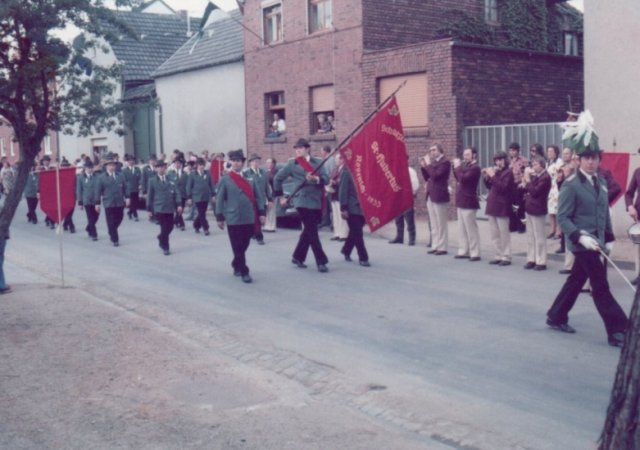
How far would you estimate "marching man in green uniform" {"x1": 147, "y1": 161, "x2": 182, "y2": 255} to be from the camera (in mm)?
16453

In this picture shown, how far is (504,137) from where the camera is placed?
66.4 ft

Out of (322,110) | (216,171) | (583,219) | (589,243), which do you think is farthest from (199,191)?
(589,243)

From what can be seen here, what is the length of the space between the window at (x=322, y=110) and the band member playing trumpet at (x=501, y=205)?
11.3 meters

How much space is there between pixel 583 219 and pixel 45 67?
17.8 ft

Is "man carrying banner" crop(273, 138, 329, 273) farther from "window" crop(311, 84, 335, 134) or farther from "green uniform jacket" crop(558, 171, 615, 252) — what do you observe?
"window" crop(311, 84, 335, 134)

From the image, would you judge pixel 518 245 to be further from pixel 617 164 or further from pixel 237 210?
pixel 237 210

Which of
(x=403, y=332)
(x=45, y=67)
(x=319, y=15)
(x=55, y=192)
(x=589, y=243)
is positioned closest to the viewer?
(x=589, y=243)

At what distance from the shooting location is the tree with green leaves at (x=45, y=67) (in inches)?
321

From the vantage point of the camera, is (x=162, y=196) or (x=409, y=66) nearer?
(x=162, y=196)

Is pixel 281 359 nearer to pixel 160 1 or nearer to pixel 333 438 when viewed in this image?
pixel 333 438

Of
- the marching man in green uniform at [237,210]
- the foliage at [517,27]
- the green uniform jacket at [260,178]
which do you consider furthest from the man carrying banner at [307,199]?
the foliage at [517,27]

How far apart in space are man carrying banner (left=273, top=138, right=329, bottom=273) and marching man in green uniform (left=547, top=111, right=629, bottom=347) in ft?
16.8

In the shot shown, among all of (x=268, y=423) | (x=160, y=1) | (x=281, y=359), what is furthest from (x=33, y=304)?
(x=160, y=1)

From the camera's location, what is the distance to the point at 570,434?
5812 millimetres
